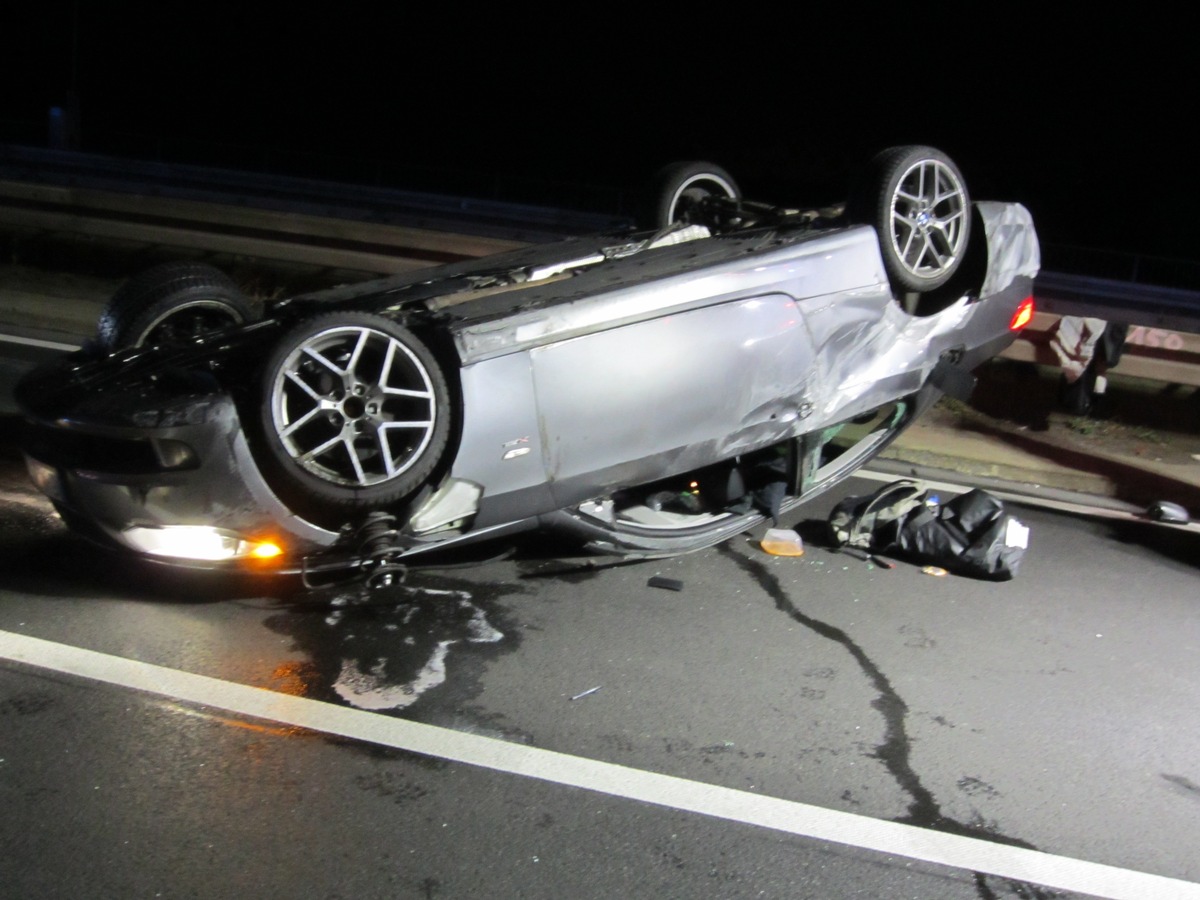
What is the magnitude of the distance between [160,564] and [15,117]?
27846mm

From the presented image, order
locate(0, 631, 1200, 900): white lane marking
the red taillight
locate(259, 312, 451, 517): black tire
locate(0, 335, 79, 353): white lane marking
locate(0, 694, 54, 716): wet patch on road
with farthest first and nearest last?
locate(0, 335, 79, 353): white lane marking, the red taillight, locate(259, 312, 451, 517): black tire, locate(0, 694, 54, 716): wet patch on road, locate(0, 631, 1200, 900): white lane marking

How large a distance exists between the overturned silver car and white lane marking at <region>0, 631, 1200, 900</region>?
0.48m

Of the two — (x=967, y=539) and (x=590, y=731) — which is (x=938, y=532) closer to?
(x=967, y=539)

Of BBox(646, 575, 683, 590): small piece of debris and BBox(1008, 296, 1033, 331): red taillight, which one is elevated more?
BBox(1008, 296, 1033, 331): red taillight

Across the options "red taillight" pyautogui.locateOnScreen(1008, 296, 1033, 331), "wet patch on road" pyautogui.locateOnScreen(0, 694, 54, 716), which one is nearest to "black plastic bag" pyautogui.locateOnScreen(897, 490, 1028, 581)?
"red taillight" pyautogui.locateOnScreen(1008, 296, 1033, 331)

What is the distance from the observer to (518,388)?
422 cm

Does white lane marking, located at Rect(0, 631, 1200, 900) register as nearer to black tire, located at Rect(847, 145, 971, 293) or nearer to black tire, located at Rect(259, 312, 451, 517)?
black tire, located at Rect(259, 312, 451, 517)

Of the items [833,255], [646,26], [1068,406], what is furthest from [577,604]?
[646,26]

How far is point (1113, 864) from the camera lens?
333 cm

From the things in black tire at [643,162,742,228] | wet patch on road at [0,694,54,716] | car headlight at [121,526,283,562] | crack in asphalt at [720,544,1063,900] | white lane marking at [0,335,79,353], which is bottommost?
crack in asphalt at [720,544,1063,900]

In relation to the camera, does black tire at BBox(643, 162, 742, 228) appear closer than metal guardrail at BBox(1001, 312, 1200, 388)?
Yes

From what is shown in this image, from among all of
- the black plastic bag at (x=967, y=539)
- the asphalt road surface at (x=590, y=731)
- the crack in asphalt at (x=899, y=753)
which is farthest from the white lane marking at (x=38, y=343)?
the black plastic bag at (x=967, y=539)

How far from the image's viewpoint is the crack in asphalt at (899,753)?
322 centimetres

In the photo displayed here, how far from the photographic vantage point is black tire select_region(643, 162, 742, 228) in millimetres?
6273
